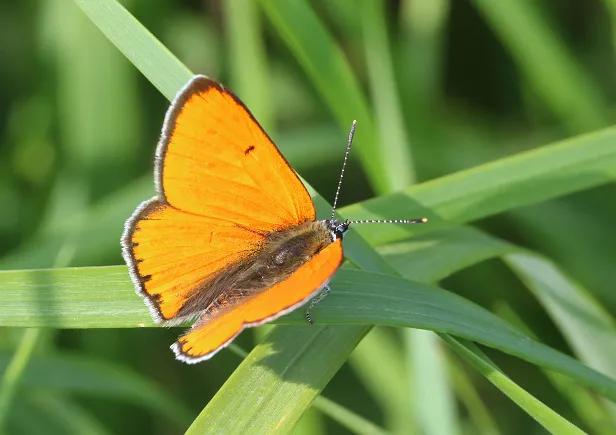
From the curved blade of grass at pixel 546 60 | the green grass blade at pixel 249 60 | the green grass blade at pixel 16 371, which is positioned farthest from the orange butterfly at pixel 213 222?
the curved blade of grass at pixel 546 60

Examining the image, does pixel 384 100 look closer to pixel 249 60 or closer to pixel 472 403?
pixel 249 60

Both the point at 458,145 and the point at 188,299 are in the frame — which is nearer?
the point at 188,299

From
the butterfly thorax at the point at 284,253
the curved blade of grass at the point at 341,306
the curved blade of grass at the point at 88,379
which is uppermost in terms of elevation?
the curved blade of grass at the point at 341,306

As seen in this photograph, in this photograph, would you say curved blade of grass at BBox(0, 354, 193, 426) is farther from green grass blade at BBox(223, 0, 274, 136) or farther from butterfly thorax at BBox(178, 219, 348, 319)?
green grass blade at BBox(223, 0, 274, 136)

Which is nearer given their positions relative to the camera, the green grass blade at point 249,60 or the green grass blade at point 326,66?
the green grass blade at point 326,66

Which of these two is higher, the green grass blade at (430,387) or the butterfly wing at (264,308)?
the butterfly wing at (264,308)

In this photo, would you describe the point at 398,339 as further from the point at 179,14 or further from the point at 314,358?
the point at 179,14

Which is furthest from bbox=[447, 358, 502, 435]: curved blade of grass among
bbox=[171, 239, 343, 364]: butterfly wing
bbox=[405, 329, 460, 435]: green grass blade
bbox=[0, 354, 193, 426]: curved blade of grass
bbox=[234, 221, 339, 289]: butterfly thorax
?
bbox=[171, 239, 343, 364]: butterfly wing

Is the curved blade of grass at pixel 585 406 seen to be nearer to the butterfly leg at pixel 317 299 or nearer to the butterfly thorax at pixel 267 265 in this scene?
the butterfly thorax at pixel 267 265

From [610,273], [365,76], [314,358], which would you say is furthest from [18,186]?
[610,273]
